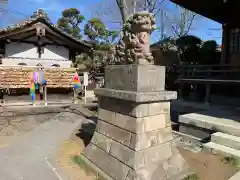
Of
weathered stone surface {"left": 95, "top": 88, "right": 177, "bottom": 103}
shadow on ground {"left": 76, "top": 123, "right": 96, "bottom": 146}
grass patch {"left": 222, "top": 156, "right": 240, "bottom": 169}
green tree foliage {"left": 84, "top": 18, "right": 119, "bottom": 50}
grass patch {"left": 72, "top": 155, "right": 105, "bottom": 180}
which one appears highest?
green tree foliage {"left": 84, "top": 18, "right": 119, "bottom": 50}

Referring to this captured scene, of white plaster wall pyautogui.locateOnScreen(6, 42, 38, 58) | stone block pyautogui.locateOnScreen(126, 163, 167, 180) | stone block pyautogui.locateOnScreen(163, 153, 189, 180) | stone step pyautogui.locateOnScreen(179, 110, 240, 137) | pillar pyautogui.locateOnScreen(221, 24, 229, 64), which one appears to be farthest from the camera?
white plaster wall pyautogui.locateOnScreen(6, 42, 38, 58)

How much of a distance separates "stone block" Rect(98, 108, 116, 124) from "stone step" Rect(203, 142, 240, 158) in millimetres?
2705

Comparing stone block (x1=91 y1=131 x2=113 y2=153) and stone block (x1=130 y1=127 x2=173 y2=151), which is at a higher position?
stone block (x1=130 y1=127 x2=173 y2=151)

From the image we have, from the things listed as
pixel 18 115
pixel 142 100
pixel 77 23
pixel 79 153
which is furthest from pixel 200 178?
pixel 77 23

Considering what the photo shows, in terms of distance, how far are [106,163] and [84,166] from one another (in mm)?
709

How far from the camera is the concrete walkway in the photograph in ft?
14.8

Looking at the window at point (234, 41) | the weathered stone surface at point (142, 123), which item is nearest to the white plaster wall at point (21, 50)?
the weathered stone surface at point (142, 123)

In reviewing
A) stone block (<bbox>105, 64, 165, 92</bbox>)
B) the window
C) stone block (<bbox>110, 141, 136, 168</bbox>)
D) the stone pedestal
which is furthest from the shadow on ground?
the window

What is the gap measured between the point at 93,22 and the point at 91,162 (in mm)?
34230

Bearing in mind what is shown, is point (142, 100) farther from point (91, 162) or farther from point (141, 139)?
point (91, 162)

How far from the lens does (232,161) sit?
489cm

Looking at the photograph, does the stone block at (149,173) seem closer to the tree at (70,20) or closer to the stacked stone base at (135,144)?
the stacked stone base at (135,144)

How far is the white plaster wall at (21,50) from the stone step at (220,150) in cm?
1300

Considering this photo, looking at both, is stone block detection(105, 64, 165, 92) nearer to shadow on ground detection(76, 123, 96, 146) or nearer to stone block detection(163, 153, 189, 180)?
stone block detection(163, 153, 189, 180)
